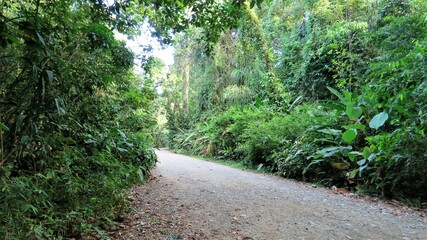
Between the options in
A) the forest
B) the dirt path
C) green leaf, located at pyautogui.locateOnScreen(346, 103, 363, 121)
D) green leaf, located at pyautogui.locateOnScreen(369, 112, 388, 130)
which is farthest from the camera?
green leaf, located at pyautogui.locateOnScreen(346, 103, 363, 121)

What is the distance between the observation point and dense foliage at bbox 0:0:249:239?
210cm

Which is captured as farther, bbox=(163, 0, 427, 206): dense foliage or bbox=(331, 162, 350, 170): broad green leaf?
bbox=(331, 162, 350, 170): broad green leaf

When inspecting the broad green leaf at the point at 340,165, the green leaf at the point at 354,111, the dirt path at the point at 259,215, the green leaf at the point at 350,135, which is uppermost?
the green leaf at the point at 354,111

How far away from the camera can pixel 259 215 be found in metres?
3.45

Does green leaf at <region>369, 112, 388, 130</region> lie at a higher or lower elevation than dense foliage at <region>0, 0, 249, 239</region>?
higher

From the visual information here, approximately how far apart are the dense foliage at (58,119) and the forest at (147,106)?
0.01 meters

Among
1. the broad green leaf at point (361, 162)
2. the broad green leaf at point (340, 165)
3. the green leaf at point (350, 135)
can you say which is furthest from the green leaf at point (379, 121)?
the broad green leaf at point (340, 165)

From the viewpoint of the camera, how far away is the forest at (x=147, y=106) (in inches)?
89.5

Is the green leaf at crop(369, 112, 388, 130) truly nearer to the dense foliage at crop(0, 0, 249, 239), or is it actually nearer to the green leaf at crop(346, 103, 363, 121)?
the green leaf at crop(346, 103, 363, 121)

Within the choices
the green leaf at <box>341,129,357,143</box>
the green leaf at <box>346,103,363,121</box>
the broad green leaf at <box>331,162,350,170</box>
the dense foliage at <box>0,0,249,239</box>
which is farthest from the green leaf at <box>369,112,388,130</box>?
the dense foliage at <box>0,0,249,239</box>

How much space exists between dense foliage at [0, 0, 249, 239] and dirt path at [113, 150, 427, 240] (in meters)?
0.52

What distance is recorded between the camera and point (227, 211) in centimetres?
359

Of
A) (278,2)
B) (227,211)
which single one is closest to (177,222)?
(227,211)

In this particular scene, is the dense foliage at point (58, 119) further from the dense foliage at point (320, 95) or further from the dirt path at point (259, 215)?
the dense foliage at point (320, 95)
